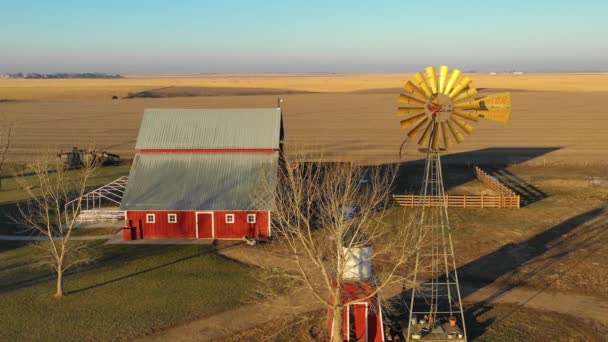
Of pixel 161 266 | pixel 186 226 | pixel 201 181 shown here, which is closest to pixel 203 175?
pixel 201 181

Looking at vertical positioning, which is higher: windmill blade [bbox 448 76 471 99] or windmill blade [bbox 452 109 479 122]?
windmill blade [bbox 448 76 471 99]

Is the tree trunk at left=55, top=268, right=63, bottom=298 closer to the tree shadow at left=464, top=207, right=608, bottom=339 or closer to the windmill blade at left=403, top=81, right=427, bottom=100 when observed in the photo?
the windmill blade at left=403, top=81, right=427, bottom=100

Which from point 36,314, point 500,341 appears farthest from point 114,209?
point 500,341

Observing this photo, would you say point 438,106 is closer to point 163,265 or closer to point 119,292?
point 119,292

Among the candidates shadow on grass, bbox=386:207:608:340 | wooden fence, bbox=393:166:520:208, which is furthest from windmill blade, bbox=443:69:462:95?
wooden fence, bbox=393:166:520:208

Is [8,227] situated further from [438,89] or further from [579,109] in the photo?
Result: [579,109]

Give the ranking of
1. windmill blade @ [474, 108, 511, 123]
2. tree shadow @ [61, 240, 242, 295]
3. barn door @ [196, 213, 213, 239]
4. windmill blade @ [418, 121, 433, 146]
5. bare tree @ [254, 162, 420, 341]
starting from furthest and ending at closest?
barn door @ [196, 213, 213, 239] < tree shadow @ [61, 240, 242, 295] < windmill blade @ [418, 121, 433, 146] < windmill blade @ [474, 108, 511, 123] < bare tree @ [254, 162, 420, 341]

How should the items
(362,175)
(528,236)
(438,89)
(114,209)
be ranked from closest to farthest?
(438,89) → (528,236) → (114,209) → (362,175)
